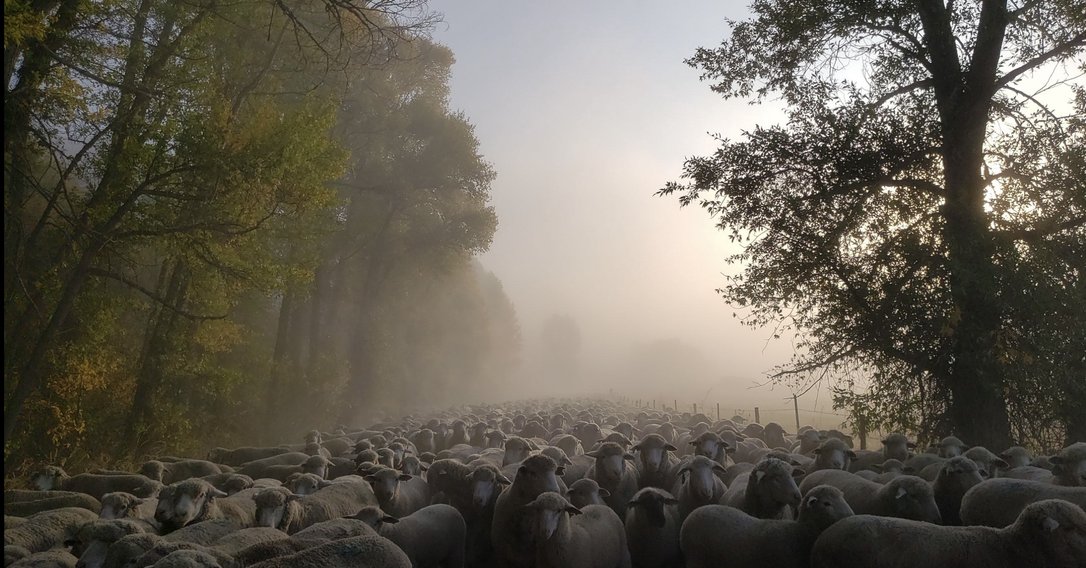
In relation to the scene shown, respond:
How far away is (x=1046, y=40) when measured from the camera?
11.5 m

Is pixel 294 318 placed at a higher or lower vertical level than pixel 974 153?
lower

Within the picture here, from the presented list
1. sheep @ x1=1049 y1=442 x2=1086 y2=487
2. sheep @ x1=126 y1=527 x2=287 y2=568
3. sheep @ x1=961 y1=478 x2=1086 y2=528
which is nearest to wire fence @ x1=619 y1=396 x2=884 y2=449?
sheep @ x1=1049 y1=442 x2=1086 y2=487

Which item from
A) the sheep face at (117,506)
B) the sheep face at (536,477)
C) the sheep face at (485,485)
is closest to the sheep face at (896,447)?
the sheep face at (536,477)

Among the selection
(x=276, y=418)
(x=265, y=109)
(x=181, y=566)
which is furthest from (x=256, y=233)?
(x=276, y=418)

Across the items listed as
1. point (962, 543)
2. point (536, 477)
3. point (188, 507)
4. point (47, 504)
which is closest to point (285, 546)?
point (188, 507)

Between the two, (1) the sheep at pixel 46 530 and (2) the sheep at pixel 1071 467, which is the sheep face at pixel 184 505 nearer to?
(1) the sheep at pixel 46 530

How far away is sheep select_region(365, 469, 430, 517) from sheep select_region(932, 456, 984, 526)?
626cm

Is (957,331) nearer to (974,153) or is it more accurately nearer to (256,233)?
(974,153)

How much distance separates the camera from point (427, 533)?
22.7 ft

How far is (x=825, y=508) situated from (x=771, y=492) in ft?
3.46

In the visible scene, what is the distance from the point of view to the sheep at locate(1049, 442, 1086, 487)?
266 inches

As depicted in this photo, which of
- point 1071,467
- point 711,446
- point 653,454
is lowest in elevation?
point 653,454

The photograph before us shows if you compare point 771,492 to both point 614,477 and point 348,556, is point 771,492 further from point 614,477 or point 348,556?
point 348,556

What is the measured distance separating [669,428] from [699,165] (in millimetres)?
6868
